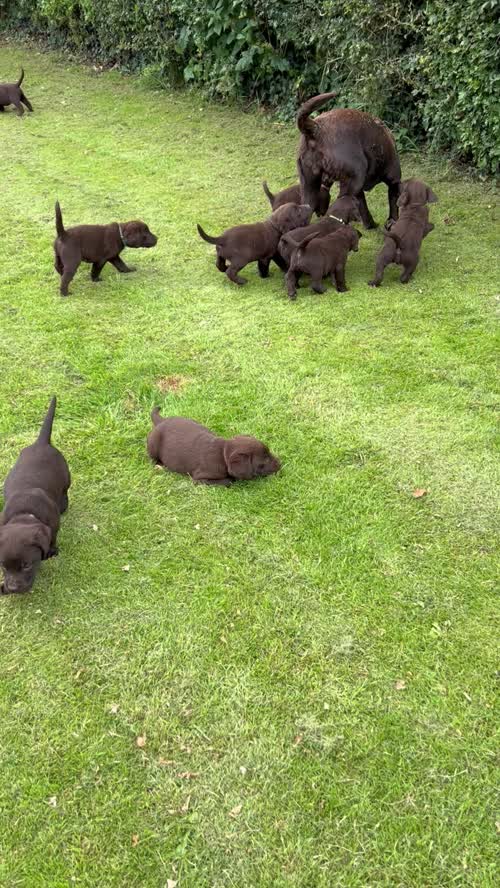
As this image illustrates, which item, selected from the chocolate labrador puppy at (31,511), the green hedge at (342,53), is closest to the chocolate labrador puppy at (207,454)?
the chocolate labrador puppy at (31,511)

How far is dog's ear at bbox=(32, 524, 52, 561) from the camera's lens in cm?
381

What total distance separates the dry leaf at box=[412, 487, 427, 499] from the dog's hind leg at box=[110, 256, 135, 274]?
413 cm

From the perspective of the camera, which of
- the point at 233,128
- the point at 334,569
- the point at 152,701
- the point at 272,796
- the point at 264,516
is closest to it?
the point at 272,796

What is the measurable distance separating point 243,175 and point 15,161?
3.53 meters

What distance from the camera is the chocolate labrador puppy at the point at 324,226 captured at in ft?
22.6

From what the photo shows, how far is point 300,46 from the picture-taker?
11.2m

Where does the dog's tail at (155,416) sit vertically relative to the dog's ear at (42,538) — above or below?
below

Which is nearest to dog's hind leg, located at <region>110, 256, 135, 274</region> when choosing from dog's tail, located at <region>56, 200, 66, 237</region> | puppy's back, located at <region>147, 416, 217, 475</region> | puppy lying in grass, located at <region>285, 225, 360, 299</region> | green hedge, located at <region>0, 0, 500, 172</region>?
dog's tail, located at <region>56, 200, 66, 237</region>

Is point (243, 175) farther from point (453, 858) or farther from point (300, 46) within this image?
point (453, 858)

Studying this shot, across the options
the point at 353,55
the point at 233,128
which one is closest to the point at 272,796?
the point at 353,55

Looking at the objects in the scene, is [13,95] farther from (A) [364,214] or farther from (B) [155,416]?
(B) [155,416]

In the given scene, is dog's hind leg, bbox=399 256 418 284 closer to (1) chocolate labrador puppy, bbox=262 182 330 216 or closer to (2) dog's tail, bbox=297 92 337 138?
(1) chocolate labrador puppy, bbox=262 182 330 216

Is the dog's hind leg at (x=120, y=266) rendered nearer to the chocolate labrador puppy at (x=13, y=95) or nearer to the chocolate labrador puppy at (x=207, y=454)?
the chocolate labrador puppy at (x=207, y=454)

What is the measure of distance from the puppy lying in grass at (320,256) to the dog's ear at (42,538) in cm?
389
